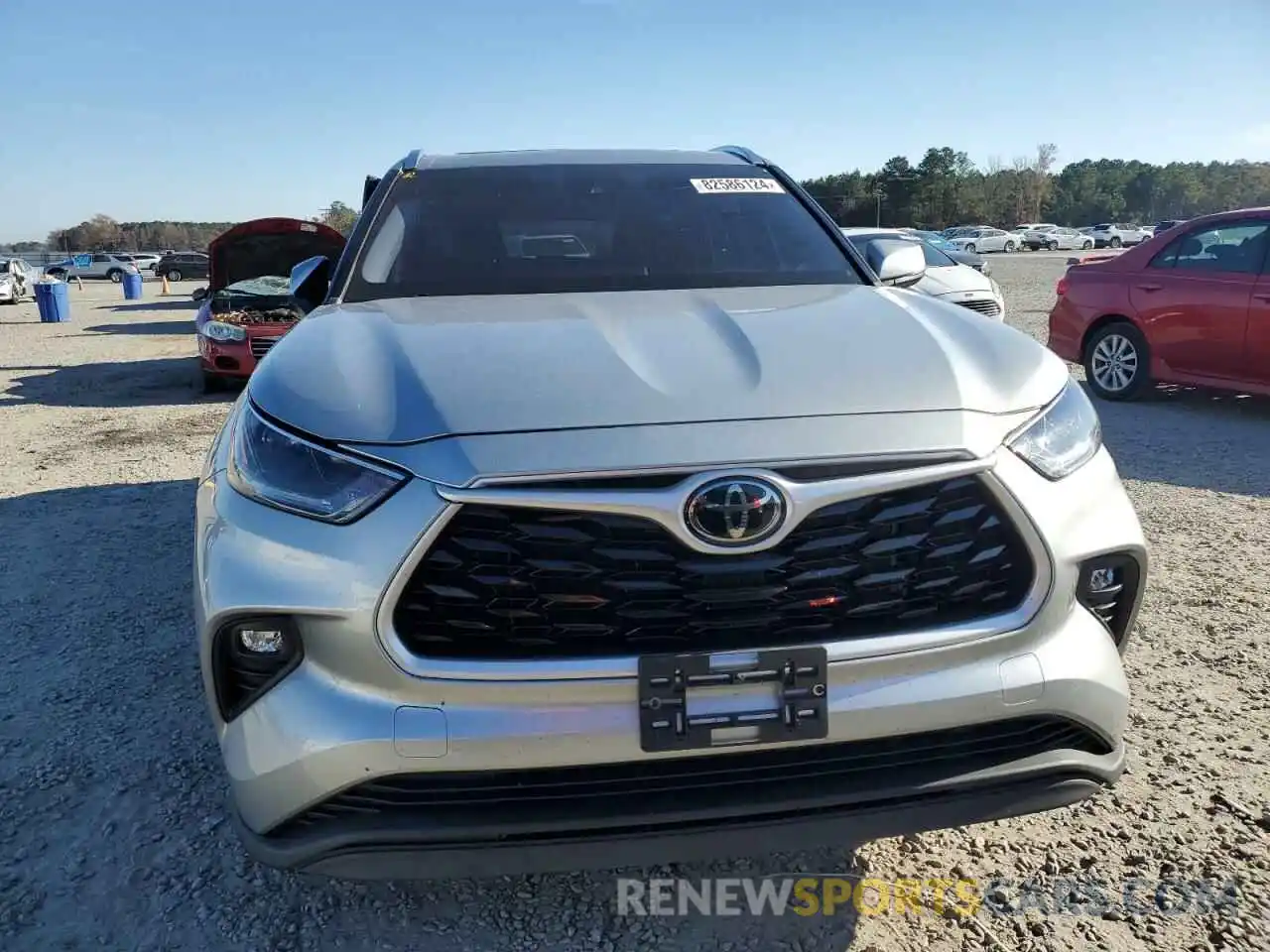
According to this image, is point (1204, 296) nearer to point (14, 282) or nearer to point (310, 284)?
point (310, 284)

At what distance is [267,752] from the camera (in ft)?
5.62

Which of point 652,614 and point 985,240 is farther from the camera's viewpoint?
point 985,240

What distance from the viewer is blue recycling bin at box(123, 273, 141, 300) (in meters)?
31.1

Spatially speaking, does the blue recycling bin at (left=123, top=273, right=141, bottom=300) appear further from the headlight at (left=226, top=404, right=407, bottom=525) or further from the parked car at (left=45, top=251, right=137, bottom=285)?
the headlight at (left=226, top=404, right=407, bottom=525)

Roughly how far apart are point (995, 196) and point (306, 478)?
333ft

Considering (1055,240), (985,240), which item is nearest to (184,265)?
(985,240)

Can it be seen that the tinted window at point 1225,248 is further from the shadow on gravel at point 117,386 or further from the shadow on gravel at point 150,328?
the shadow on gravel at point 150,328

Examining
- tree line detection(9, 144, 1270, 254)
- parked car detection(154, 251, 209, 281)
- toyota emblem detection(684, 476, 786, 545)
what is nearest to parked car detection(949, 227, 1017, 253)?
tree line detection(9, 144, 1270, 254)

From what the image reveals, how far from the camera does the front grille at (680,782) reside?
169 cm

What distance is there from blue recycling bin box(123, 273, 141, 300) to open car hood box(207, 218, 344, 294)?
2210 centimetres

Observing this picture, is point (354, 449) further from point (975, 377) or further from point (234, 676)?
point (975, 377)

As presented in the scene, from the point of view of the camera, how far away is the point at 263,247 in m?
11.8

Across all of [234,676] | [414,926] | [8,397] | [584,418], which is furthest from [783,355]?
[8,397]

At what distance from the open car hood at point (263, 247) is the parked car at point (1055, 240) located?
185 ft
